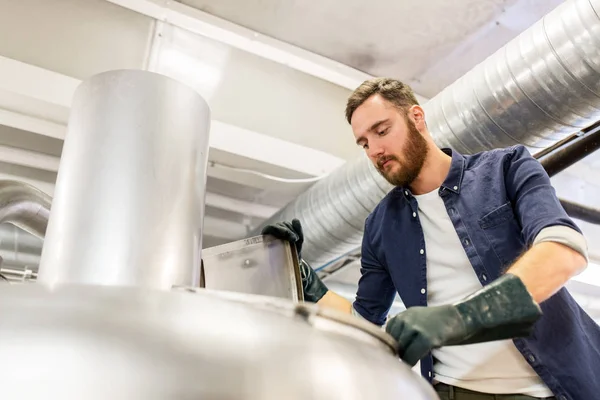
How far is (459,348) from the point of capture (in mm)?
959

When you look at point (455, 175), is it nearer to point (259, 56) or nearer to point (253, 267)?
point (253, 267)

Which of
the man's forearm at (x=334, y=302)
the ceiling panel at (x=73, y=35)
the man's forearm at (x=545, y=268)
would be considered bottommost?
the man's forearm at (x=545, y=268)

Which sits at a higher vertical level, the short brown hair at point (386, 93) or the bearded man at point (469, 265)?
the short brown hair at point (386, 93)

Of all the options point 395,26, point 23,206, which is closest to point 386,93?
point 395,26

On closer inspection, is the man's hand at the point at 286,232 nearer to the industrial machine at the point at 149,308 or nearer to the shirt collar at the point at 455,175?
the industrial machine at the point at 149,308

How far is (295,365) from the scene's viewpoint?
0.48 meters

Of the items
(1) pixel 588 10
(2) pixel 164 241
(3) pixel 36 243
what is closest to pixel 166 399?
(2) pixel 164 241

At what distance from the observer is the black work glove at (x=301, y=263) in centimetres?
102

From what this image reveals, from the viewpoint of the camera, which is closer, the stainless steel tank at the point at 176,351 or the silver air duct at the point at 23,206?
the stainless steel tank at the point at 176,351

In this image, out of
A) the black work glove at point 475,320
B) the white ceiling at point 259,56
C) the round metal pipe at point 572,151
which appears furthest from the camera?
the white ceiling at point 259,56

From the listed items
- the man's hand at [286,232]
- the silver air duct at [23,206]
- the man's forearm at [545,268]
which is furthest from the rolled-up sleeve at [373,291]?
the silver air duct at [23,206]

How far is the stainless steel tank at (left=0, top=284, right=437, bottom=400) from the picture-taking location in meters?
0.41

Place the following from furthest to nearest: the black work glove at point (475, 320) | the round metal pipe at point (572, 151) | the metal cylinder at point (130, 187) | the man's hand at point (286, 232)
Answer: the round metal pipe at point (572, 151)
the man's hand at point (286, 232)
the metal cylinder at point (130, 187)
the black work glove at point (475, 320)

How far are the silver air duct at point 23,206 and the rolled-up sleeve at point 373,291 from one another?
915mm
